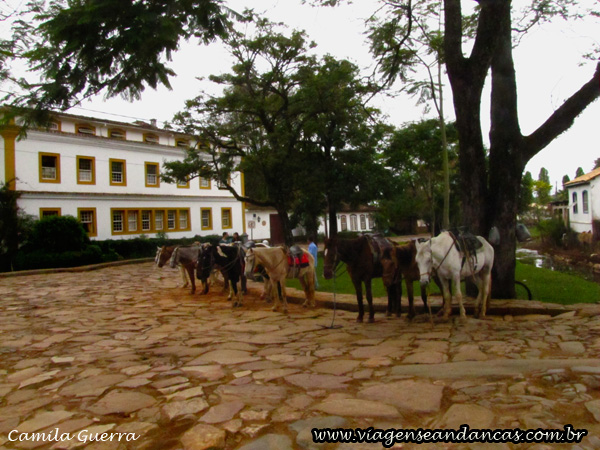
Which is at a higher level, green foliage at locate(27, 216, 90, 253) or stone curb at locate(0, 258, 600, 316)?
green foliage at locate(27, 216, 90, 253)

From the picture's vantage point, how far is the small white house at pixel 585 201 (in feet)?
101

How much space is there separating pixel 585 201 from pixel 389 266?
107 feet

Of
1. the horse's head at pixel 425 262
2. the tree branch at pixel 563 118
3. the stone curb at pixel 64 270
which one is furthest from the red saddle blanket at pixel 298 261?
the stone curb at pixel 64 270

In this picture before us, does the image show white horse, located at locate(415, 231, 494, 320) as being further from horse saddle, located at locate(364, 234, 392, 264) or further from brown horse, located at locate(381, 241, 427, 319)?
horse saddle, located at locate(364, 234, 392, 264)

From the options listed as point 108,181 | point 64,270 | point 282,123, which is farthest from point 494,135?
point 108,181

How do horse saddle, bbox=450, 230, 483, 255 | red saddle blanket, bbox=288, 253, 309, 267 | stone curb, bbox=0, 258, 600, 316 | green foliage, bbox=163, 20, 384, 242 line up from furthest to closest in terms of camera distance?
green foliage, bbox=163, 20, 384, 242
red saddle blanket, bbox=288, 253, 309, 267
stone curb, bbox=0, 258, 600, 316
horse saddle, bbox=450, 230, 483, 255

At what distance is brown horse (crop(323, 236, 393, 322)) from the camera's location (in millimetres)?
8094

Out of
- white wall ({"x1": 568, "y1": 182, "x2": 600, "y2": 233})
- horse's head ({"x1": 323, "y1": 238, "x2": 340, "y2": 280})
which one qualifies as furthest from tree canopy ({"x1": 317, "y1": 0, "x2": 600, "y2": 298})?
white wall ({"x1": 568, "y1": 182, "x2": 600, "y2": 233})

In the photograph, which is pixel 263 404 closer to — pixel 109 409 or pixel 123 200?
pixel 109 409

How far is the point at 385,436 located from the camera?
3.29 m

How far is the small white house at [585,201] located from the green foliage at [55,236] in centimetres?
3210

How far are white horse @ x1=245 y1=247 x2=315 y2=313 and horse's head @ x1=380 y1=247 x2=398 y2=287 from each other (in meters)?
2.70

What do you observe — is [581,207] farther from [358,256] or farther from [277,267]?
[358,256]

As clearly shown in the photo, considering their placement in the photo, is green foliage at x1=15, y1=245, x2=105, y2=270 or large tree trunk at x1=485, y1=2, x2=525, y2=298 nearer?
large tree trunk at x1=485, y1=2, x2=525, y2=298
